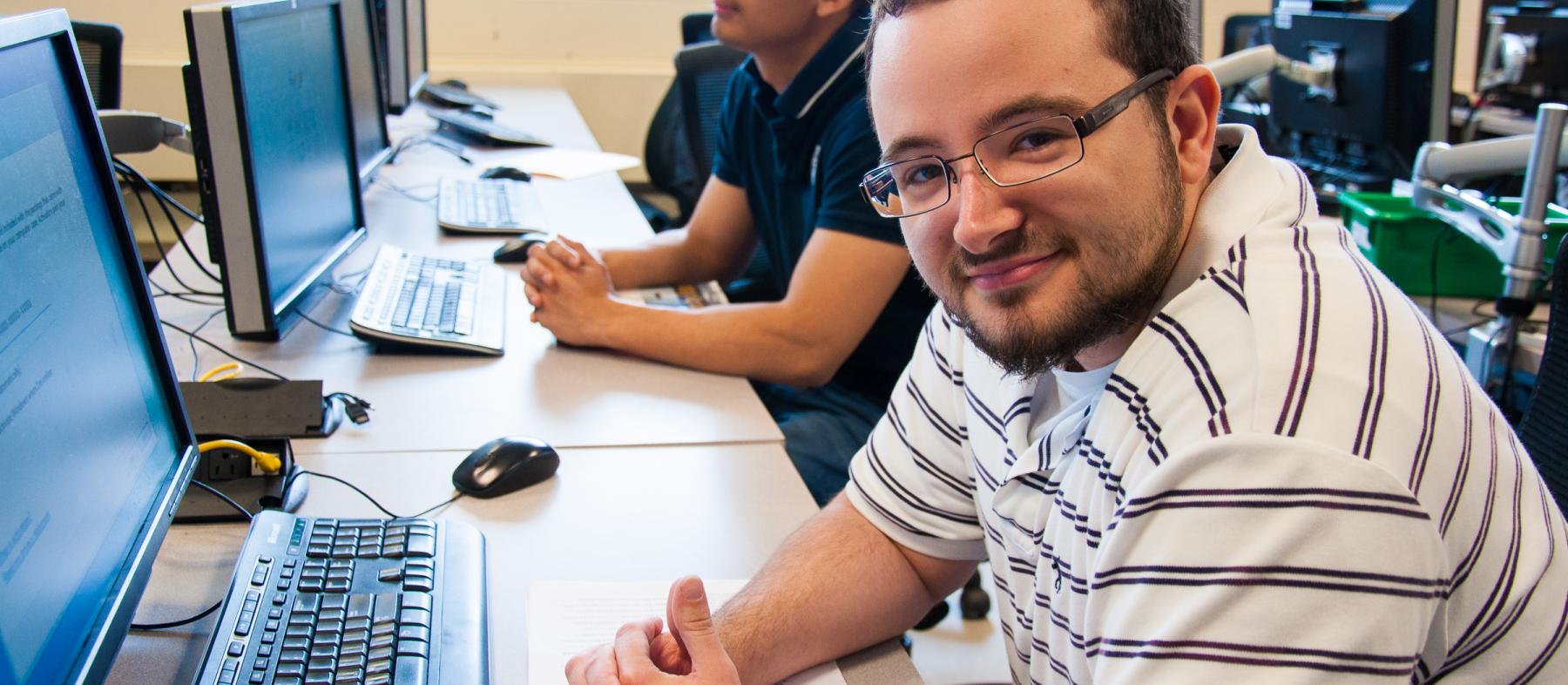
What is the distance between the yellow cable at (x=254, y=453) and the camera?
113 centimetres

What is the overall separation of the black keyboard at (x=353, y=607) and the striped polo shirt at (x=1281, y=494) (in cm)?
43

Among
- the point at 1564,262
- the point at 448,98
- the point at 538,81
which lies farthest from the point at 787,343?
the point at 538,81

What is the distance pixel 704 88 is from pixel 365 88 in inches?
36.1

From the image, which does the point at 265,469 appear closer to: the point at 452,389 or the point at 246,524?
the point at 246,524

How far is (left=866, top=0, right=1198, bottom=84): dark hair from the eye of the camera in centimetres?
83

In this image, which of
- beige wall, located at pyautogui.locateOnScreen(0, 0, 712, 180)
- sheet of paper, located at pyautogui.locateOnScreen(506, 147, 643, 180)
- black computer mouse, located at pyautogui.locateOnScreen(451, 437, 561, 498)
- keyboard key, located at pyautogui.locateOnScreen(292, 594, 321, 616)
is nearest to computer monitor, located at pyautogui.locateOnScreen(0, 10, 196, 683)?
keyboard key, located at pyautogui.locateOnScreen(292, 594, 321, 616)

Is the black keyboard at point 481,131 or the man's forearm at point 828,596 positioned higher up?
the black keyboard at point 481,131

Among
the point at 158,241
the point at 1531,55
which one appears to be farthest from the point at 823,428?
the point at 1531,55

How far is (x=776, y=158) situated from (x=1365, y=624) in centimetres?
138

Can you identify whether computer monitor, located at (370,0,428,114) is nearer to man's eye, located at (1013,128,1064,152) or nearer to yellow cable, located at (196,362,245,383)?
yellow cable, located at (196,362,245,383)

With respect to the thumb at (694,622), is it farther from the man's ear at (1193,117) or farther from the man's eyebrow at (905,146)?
the man's ear at (1193,117)

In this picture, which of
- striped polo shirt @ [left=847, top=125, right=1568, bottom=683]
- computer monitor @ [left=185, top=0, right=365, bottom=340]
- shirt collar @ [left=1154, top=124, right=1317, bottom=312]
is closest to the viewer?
striped polo shirt @ [left=847, top=125, right=1568, bottom=683]

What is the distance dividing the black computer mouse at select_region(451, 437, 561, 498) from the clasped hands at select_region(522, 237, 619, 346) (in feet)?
1.24

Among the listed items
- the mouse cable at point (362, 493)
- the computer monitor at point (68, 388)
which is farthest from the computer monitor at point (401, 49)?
the computer monitor at point (68, 388)
